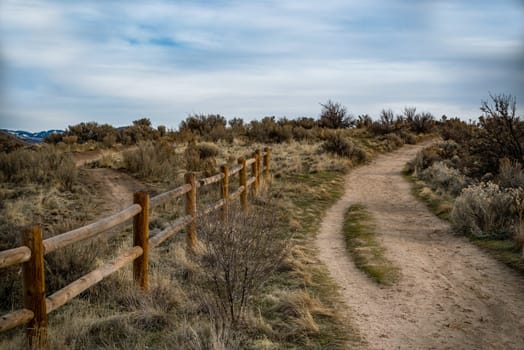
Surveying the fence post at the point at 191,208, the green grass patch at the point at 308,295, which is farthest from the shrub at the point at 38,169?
the fence post at the point at 191,208

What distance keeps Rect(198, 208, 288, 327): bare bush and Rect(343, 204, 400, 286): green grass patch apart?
261cm

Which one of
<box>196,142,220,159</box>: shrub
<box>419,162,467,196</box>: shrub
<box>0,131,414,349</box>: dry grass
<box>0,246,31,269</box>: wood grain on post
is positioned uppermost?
<box>0,246,31,269</box>: wood grain on post

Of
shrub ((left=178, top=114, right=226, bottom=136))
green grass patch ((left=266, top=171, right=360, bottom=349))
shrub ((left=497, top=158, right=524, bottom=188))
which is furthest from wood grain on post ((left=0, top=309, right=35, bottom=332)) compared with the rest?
shrub ((left=178, top=114, right=226, bottom=136))

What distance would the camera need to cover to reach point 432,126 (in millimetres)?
42750

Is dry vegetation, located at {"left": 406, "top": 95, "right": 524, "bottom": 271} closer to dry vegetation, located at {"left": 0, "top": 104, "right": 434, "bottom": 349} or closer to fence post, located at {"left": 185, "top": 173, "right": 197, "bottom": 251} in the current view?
dry vegetation, located at {"left": 0, "top": 104, "right": 434, "bottom": 349}

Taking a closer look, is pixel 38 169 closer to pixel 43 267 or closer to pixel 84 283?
pixel 84 283

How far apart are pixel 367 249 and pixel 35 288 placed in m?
6.41

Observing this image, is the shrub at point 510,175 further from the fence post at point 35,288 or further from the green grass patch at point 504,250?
the fence post at point 35,288

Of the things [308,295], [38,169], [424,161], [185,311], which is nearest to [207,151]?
[38,169]

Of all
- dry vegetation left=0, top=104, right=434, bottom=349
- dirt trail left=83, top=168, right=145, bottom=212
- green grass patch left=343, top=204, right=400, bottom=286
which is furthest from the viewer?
dirt trail left=83, top=168, right=145, bottom=212

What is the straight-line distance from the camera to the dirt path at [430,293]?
554cm

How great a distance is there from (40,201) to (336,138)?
16.4 metres

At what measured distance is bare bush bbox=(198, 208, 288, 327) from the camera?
5617mm

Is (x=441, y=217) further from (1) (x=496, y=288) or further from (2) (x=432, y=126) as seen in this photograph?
(2) (x=432, y=126)
